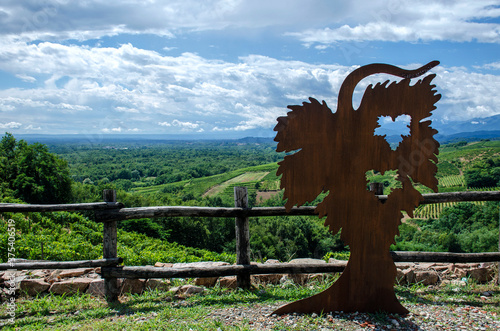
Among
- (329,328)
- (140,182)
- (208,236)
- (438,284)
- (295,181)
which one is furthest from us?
(140,182)

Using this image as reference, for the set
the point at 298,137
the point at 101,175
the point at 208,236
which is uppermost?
the point at 298,137

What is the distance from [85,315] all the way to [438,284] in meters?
4.80

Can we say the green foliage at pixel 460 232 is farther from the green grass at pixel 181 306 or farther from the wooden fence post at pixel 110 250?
the wooden fence post at pixel 110 250

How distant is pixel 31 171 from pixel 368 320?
65.8 ft

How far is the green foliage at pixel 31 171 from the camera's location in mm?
18031

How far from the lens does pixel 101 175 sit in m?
42.2

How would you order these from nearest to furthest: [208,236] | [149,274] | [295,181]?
[295,181] → [149,274] → [208,236]

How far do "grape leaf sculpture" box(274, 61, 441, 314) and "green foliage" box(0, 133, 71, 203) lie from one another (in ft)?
60.3

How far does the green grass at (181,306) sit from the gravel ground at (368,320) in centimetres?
2

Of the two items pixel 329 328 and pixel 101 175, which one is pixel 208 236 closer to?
pixel 329 328

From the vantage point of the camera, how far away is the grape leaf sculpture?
3.58 metres

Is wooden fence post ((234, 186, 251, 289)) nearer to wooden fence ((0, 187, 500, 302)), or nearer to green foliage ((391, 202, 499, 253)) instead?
wooden fence ((0, 187, 500, 302))

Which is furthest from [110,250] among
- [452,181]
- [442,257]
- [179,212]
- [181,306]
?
[452,181]

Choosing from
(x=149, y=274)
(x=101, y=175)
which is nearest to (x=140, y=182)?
(x=101, y=175)
